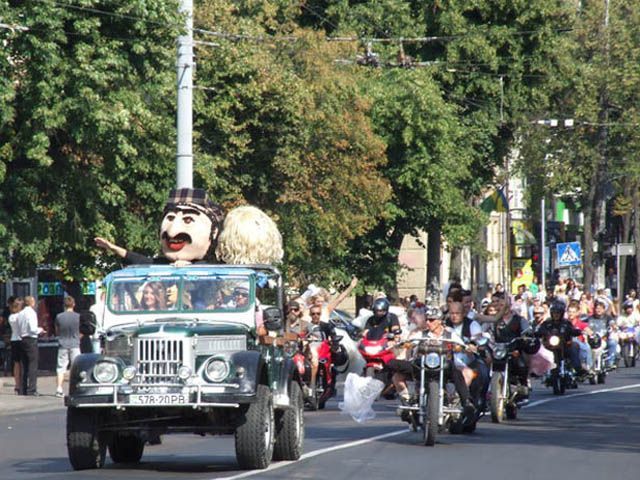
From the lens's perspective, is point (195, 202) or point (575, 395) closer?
point (195, 202)

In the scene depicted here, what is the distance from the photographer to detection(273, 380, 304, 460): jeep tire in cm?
1647

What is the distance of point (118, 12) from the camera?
2983cm

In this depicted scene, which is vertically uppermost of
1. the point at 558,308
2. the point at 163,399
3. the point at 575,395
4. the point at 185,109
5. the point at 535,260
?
the point at 185,109

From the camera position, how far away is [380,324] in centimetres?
2658

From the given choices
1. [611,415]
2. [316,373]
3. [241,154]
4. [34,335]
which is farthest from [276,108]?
[611,415]

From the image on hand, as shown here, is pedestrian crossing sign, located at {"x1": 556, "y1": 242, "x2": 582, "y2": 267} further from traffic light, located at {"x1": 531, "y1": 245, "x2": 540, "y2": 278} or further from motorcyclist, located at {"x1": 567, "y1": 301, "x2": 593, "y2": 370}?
motorcyclist, located at {"x1": 567, "y1": 301, "x2": 593, "y2": 370}

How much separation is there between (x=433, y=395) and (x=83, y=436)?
15.6 feet

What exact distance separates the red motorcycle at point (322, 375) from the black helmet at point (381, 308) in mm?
951

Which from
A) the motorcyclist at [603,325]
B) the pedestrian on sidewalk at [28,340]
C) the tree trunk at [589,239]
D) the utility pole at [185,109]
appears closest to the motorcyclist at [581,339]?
the motorcyclist at [603,325]

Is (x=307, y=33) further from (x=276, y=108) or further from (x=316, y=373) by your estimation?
(x=316, y=373)

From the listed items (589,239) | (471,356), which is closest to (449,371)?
(471,356)

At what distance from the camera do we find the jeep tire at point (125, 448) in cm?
1684

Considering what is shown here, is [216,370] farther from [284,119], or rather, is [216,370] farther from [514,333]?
[284,119]

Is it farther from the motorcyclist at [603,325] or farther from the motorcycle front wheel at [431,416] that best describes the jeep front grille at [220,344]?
the motorcyclist at [603,325]
